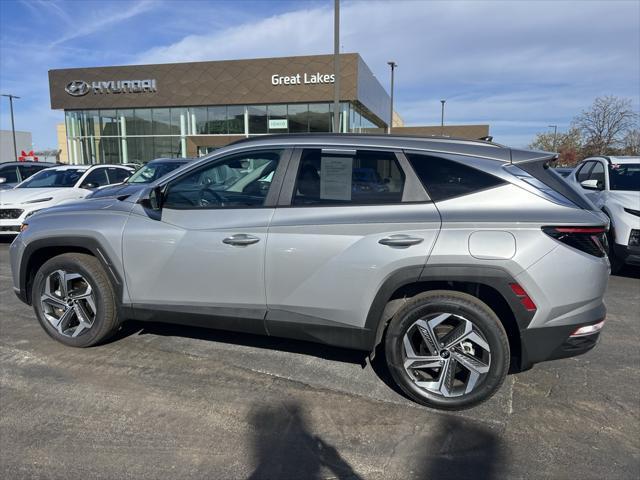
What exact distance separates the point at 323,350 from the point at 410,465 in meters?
1.56

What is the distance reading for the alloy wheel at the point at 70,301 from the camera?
3842 mm

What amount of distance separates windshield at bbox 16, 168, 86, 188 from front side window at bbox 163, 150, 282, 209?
753cm

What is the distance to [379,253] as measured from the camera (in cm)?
299

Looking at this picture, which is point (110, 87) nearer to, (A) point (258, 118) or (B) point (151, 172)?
Result: (A) point (258, 118)

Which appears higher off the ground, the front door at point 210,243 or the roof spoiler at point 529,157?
the roof spoiler at point 529,157

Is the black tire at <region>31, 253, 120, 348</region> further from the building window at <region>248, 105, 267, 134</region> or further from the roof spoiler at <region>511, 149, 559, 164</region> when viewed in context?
the building window at <region>248, 105, 267, 134</region>

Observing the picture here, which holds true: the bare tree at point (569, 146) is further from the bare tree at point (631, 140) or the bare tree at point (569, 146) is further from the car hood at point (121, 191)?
the car hood at point (121, 191)

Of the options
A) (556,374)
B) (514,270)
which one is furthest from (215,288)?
(556,374)

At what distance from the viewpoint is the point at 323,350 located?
4004 mm

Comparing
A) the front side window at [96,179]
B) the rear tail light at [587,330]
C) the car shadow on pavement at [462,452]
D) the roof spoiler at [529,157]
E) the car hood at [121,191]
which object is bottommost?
the car shadow on pavement at [462,452]

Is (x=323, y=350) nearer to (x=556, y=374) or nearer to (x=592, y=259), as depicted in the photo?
(x=556, y=374)

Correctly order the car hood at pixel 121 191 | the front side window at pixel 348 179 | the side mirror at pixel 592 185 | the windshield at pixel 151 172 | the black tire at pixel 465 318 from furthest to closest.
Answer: the windshield at pixel 151 172, the side mirror at pixel 592 185, the car hood at pixel 121 191, the front side window at pixel 348 179, the black tire at pixel 465 318

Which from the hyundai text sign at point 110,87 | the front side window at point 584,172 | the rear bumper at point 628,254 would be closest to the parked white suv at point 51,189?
the rear bumper at point 628,254

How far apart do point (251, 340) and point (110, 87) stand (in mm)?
31621
